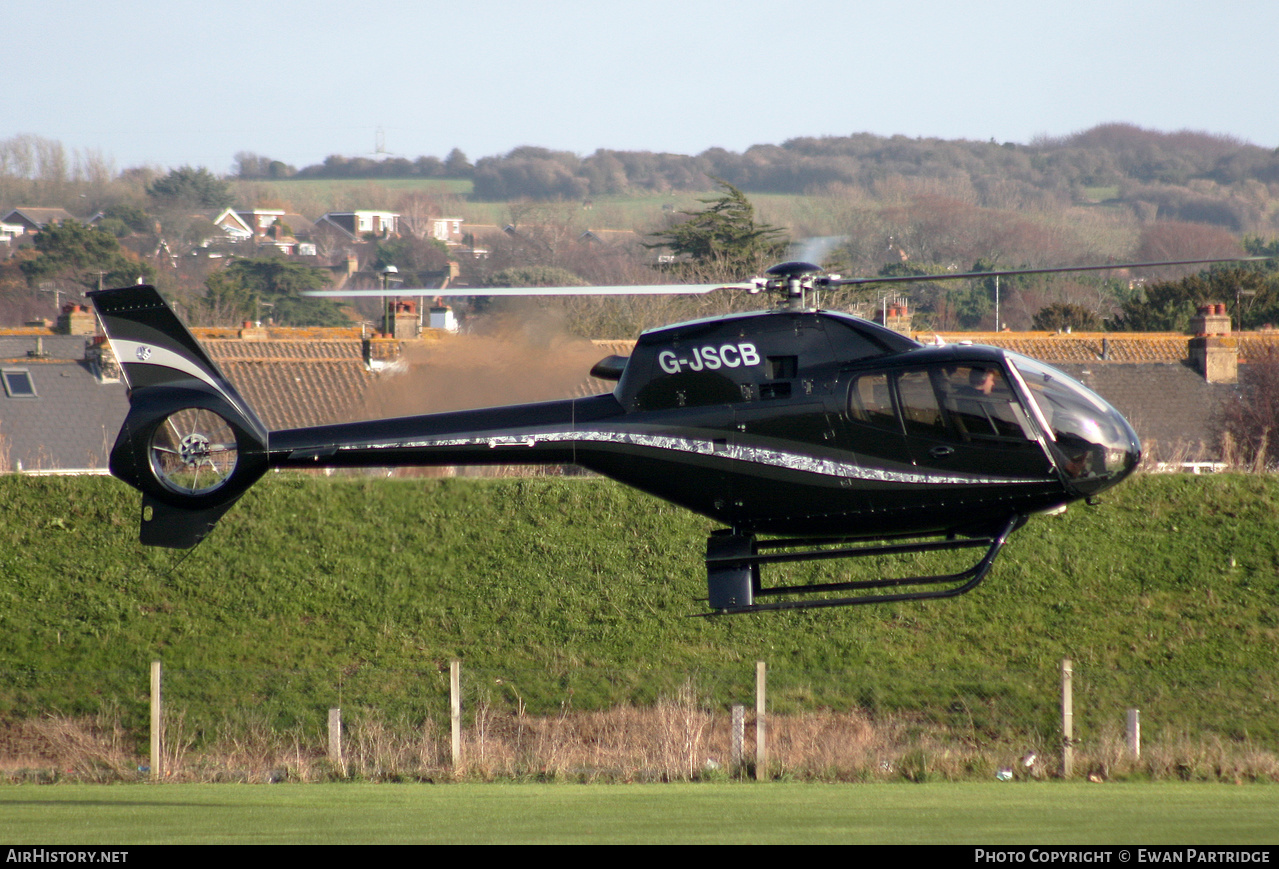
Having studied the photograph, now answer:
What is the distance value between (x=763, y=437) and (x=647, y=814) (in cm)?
462

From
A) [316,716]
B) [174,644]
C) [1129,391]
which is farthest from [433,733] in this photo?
[1129,391]

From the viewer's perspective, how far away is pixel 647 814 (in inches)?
544

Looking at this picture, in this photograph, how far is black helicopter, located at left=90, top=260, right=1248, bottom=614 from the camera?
11.2 metres

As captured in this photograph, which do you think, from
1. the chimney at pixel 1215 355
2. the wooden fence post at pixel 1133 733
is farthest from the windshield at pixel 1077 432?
the chimney at pixel 1215 355

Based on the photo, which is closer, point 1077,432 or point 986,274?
point 1077,432

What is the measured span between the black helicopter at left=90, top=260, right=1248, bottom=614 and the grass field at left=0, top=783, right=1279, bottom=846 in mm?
2387

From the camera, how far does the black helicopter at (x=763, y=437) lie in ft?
36.8

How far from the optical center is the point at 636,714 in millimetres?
23281

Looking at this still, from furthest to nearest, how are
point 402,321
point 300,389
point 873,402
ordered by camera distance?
point 402,321, point 300,389, point 873,402

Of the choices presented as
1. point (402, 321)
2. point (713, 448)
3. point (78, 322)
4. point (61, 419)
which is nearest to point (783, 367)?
point (713, 448)

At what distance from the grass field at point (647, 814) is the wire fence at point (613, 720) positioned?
1737mm

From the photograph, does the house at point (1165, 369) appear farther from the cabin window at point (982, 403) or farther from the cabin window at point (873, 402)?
the cabin window at point (982, 403)

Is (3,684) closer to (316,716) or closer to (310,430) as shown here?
(316,716)

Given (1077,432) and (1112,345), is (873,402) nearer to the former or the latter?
(1077,432)
